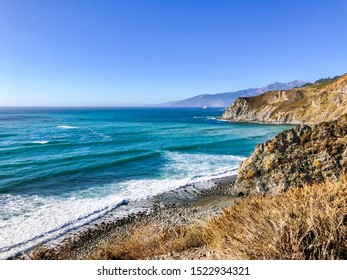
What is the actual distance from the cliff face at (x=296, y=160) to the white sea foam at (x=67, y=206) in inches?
261

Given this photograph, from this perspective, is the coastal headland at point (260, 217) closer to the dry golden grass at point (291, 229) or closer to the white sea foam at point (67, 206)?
the dry golden grass at point (291, 229)

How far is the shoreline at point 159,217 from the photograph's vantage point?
1270 cm

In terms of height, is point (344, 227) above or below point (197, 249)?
above

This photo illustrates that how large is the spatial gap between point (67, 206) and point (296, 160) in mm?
14778

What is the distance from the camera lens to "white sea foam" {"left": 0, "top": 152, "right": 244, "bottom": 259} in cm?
1370

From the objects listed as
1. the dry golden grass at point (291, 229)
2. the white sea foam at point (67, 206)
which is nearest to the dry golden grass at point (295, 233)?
the dry golden grass at point (291, 229)

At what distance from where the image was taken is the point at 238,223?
203 inches

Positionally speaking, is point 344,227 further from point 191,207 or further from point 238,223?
point 191,207

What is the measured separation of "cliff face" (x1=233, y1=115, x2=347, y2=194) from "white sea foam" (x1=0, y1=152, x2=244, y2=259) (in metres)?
6.63

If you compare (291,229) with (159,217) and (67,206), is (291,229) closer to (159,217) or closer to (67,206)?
(159,217)

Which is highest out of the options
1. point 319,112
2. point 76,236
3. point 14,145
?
point 319,112
